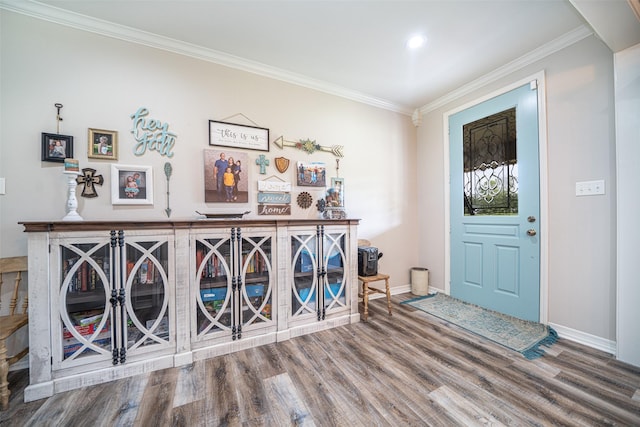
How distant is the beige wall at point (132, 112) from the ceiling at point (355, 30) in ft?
0.44

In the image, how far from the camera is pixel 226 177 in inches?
90.5

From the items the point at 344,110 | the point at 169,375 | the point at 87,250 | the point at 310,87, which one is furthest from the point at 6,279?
the point at 344,110

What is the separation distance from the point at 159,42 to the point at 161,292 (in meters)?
2.09

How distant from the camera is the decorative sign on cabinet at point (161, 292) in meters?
1.47

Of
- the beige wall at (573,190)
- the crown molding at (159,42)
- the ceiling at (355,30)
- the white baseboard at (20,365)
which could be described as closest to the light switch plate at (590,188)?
the beige wall at (573,190)

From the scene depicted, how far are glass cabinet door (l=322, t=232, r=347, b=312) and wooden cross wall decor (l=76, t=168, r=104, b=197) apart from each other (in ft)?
6.32

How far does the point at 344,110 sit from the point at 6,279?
330 centimetres

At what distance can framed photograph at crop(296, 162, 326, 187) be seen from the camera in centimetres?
266

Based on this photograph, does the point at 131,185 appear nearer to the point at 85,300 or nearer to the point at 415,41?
the point at 85,300

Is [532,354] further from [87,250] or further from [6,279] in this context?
[6,279]

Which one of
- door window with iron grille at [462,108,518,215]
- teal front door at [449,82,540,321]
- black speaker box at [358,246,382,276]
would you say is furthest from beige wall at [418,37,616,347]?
black speaker box at [358,246,382,276]

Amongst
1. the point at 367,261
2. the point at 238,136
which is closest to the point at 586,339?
the point at 367,261

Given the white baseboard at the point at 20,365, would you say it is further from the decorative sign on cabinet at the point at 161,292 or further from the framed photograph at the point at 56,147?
the framed photograph at the point at 56,147

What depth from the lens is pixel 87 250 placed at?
5.14 feet
